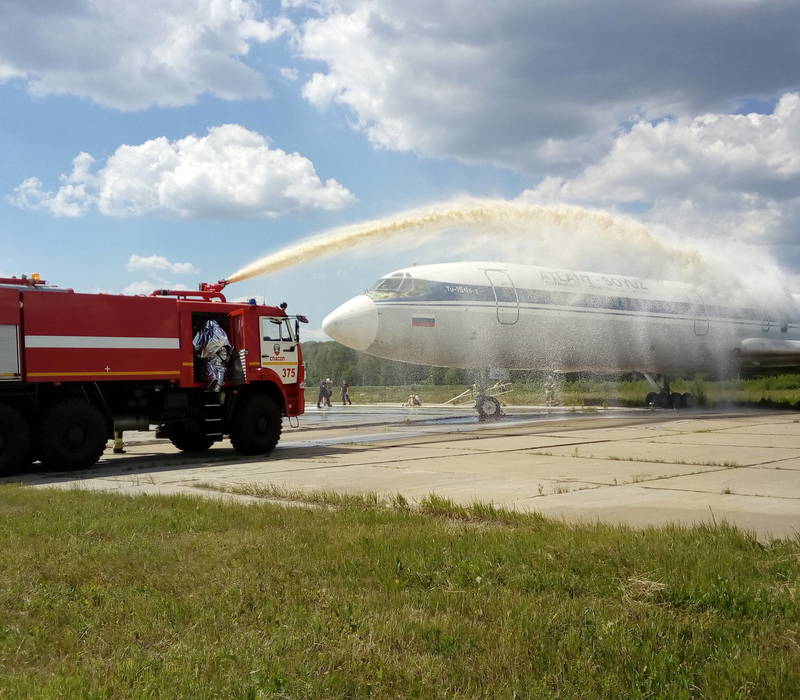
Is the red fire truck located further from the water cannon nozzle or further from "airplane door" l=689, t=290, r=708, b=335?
"airplane door" l=689, t=290, r=708, b=335

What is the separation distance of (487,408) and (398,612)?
20119mm

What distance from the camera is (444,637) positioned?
4.06 m

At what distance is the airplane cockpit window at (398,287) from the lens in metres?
22.5

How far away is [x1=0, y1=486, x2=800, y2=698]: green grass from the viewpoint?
140 inches

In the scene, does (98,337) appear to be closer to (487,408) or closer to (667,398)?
(487,408)

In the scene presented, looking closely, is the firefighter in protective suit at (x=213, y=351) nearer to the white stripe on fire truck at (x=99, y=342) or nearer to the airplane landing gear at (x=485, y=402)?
the white stripe on fire truck at (x=99, y=342)

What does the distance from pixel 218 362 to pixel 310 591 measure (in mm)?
10472

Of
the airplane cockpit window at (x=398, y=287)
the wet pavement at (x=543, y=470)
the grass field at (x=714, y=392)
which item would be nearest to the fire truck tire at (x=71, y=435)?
the wet pavement at (x=543, y=470)

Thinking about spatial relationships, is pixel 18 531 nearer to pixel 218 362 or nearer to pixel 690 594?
pixel 690 594

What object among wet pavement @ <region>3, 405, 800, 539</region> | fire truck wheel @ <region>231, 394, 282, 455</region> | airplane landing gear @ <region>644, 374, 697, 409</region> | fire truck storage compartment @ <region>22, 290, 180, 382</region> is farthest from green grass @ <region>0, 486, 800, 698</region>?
airplane landing gear @ <region>644, 374, 697, 409</region>

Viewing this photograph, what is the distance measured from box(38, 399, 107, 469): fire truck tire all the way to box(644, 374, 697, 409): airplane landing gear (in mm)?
22229

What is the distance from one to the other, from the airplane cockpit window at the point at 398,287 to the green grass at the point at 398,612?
1572 cm

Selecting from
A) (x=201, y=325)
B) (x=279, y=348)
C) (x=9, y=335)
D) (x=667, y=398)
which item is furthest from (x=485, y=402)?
(x=9, y=335)

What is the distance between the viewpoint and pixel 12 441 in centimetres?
1227
